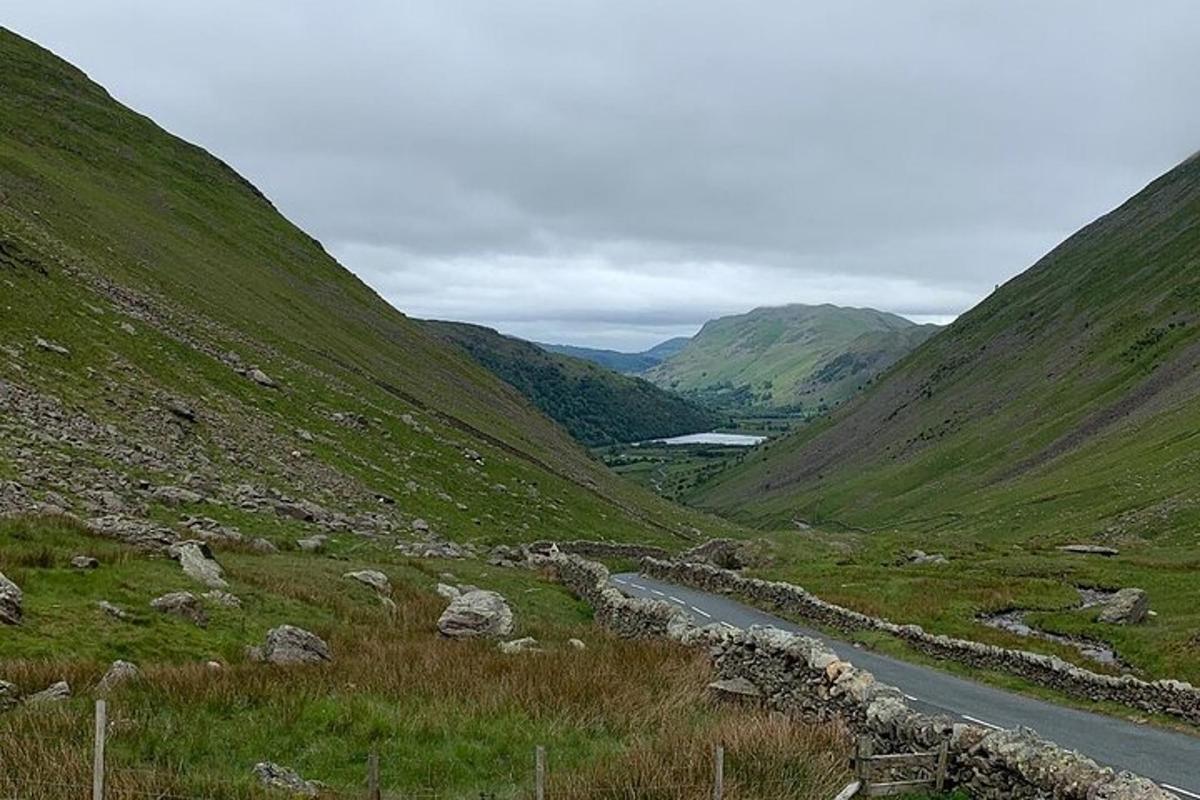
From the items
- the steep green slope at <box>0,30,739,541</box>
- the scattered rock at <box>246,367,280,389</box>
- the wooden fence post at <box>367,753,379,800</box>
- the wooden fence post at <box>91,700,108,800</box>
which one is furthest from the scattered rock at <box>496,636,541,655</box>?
the scattered rock at <box>246,367,280,389</box>

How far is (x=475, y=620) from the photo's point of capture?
24.7m

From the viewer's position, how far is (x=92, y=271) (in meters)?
58.5

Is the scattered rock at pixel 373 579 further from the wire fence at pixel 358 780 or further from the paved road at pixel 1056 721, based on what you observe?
the paved road at pixel 1056 721

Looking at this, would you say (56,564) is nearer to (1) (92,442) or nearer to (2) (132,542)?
(2) (132,542)

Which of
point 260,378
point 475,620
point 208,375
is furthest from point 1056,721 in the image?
point 260,378

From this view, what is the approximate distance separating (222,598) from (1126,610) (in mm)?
36482

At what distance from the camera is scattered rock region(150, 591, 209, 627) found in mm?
20016

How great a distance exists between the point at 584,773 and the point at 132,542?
17742mm

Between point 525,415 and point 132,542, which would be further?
point 525,415

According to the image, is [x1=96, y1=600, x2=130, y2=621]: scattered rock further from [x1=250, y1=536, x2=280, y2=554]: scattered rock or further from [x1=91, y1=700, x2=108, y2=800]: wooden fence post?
[x1=250, y1=536, x2=280, y2=554]: scattered rock

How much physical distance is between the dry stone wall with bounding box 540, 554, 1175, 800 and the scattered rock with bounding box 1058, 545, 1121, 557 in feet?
166

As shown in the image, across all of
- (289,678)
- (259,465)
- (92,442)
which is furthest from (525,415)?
(289,678)

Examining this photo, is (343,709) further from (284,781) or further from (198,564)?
(198,564)


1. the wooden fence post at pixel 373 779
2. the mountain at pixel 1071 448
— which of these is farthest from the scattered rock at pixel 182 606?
the mountain at pixel 1071 448
